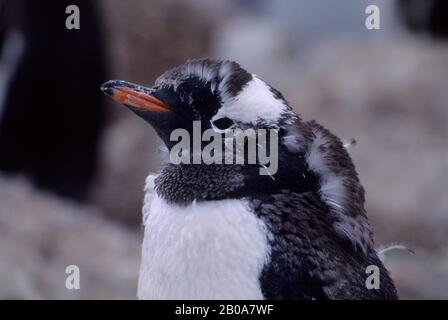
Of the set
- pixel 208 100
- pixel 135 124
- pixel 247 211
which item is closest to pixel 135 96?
pixel 208 100

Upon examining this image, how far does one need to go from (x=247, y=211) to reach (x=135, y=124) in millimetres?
4636

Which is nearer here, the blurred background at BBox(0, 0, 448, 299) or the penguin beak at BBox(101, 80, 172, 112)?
the penguin beak at BBox(101, 80, 172, 112)

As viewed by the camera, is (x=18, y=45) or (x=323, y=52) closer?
(x=18, y=45)

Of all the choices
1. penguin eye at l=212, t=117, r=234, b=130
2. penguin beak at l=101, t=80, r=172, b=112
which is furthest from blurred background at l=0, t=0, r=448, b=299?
penguin eye at l=212, t=117, r=234, b=130

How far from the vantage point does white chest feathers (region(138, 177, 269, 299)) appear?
1.57m

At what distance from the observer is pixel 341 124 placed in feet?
18.5

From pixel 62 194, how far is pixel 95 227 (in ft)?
3.49

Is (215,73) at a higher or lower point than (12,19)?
lower

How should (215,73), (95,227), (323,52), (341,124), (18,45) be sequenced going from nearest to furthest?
(215,73), (95,227), (18,45), (341,124), (323,52)

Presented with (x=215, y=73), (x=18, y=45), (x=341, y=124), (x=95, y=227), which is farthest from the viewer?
(x=341, y=124)

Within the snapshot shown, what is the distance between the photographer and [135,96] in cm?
166

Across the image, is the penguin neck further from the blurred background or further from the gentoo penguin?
the blurred background
